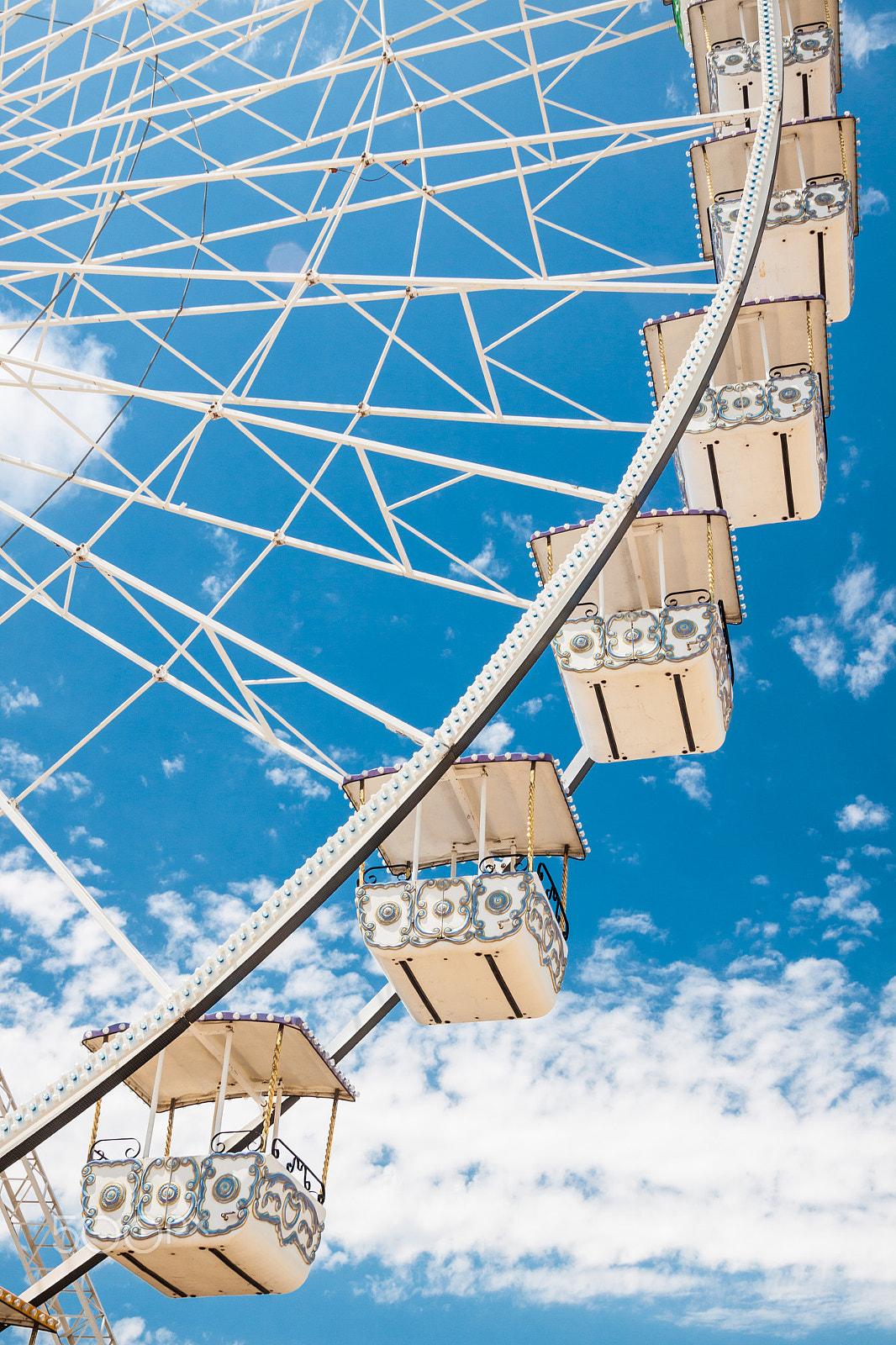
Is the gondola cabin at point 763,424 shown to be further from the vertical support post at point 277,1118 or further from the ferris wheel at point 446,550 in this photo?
the vertical support post at point 277,1118

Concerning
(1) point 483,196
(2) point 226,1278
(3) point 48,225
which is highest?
(1) point 483,196

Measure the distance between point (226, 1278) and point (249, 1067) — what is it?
5.66ft

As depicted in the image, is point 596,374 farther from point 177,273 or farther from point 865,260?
point 177,273

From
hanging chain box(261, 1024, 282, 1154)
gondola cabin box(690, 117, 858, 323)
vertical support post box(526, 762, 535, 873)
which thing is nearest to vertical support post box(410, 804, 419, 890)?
vertical support post box(526, 762, 535, 873)

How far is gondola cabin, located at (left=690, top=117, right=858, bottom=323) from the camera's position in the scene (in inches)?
537

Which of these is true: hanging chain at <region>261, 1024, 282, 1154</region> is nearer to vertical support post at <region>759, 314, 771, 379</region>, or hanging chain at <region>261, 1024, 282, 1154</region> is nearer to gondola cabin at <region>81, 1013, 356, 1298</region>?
gondola cabin at <region>81, 1013, 356, 1298</region>

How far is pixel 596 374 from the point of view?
38.4 m

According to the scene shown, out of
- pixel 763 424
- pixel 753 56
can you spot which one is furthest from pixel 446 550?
pixel 753 56

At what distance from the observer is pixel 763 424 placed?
40.7 feet

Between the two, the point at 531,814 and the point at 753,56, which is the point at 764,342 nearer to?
the point at 531,814

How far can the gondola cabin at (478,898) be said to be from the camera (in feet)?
33.3

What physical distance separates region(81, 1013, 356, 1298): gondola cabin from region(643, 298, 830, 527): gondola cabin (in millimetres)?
5958

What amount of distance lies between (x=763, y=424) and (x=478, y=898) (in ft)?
16.7

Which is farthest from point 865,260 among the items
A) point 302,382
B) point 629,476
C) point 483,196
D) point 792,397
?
point 629,476
